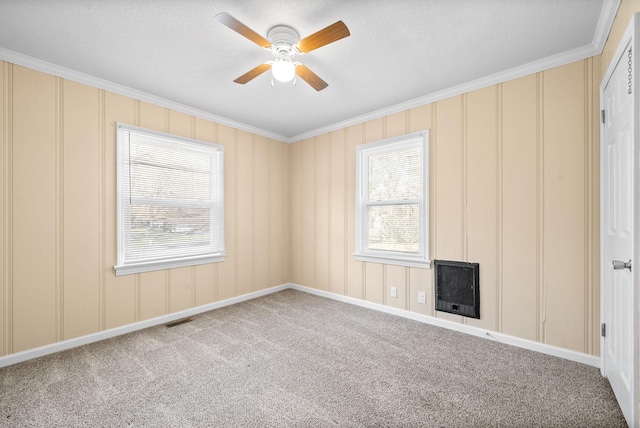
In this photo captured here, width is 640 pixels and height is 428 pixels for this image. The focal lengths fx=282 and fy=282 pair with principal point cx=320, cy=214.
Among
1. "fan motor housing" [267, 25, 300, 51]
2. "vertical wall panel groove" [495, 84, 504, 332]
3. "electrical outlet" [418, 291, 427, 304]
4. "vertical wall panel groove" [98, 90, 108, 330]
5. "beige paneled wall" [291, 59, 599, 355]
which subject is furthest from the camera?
"electrical outlet" [418, 291, 427, 304]

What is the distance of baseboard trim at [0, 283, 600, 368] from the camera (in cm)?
234

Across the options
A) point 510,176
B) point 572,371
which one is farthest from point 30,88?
point 572,371

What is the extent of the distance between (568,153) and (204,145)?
3850 mm

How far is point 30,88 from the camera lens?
2443 mm

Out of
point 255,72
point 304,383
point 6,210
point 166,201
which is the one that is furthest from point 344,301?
point 6,210

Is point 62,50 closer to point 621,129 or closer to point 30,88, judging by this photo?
point 30,88

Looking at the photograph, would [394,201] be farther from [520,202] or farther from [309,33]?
[309,33]

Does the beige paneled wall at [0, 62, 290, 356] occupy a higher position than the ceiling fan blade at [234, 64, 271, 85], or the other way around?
the ceiling fan blade at [234, 64, 271, 85]

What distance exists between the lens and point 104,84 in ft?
9.28

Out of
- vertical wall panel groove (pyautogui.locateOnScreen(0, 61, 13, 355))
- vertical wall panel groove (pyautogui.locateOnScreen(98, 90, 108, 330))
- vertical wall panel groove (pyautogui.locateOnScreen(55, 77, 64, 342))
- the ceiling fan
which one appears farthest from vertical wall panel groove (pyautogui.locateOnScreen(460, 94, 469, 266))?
vertical wall panel groove (pyautogui.locateOnScreen(0, 61, 13, 355))

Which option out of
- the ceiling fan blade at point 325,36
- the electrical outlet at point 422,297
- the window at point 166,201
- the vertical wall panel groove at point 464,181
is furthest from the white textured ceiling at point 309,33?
the electrical outlet at point 422,297

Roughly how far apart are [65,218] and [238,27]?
94.8 inches

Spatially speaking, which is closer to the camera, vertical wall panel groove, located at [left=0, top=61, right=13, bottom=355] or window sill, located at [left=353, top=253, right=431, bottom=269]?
vertical wall panel groove, located at [left=0, top=61, right=13, bottom=355]

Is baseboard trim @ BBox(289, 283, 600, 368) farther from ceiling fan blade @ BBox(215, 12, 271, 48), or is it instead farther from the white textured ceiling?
ceiling fan blade @ BBox(215, 12, 271, 48)
